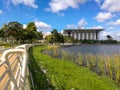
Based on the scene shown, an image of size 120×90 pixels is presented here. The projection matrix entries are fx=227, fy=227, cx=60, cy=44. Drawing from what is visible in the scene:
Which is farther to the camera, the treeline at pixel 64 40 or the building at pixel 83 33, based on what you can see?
the building at pixel 83 33

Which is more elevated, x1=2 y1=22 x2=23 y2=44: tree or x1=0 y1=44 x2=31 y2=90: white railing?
x1=2 y1=22 x2=23 y2=44: tree

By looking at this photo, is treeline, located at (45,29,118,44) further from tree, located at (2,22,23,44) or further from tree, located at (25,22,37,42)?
tree, located at (2,22,23,44)

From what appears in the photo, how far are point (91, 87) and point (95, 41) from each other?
456 ft

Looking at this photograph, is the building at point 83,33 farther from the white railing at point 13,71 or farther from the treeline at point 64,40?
the white railing at point 13,71

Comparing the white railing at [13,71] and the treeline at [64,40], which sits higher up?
the white railing at [13,71]

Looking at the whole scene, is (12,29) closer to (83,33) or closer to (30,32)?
(30,32)

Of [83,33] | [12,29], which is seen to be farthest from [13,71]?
[83,33]

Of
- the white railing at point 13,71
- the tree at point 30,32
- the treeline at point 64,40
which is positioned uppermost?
the tree at point 30,32

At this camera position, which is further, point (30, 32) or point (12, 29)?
point (30, 32)

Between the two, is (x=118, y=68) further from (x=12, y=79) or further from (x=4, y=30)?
(x=4, y=30)

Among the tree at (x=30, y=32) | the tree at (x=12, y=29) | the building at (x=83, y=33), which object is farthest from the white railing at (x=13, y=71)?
the building at (x=83, y=33)

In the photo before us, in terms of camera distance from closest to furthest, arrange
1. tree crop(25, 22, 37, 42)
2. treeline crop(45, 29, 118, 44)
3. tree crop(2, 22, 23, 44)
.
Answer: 1. tree crop(2, 22, 23, 44)
2. tree crop(25, 22, 37, 42)
3. treeline crop(45, 29, 118, 44)

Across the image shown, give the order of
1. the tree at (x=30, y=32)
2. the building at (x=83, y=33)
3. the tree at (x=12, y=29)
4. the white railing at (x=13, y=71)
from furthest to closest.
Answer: the building at (x=83, y=33) < the tree at (x=30, y=32) < the tree at (x=12, y=29) < the white railing at (x=13, y=71)

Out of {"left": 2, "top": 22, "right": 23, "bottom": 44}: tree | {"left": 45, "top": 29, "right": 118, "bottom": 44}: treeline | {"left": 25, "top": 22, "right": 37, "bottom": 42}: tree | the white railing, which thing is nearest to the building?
{"left": 45, "top": 29, "right": 118, "bottom": 44}: treeline
